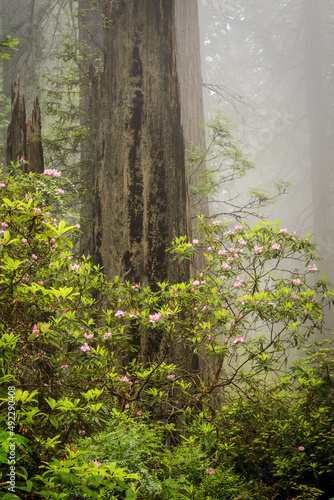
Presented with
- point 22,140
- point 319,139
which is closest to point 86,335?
point 22,140

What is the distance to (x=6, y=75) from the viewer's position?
1207cm

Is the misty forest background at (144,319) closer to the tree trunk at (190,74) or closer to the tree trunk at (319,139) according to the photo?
the tree trunk at (190,74)

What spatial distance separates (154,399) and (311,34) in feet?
57.7

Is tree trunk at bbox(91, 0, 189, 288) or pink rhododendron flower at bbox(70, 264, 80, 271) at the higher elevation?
tree trunk at bbox(91, 0, 189, 288)

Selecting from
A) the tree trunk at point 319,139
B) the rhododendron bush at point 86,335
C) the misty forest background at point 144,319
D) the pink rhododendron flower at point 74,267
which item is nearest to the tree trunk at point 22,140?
the misty forest background at point 144,319

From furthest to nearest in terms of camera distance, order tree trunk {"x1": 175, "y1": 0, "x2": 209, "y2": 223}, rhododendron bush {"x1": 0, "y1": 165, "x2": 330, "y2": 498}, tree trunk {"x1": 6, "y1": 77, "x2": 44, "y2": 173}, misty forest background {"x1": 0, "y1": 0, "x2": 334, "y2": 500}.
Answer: tree trunk {"x1": 175, "y1": 0, "x2": 209, "y2": 223}, tree trunk {"x1": 6, "y1": 77, "x2": 44, "y2": 173}, misty forest background {"x1": 0, "y1": 0, "x2": 334, "y2": 500}, rhododendron bush {"x1": 0, "y1": 165, "x2": 330, "y2": 498}

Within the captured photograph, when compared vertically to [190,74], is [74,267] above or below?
below

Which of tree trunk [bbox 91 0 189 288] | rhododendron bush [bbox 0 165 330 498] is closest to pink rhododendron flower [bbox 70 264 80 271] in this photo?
rhododendron bush [bbox 0 165 330 498]

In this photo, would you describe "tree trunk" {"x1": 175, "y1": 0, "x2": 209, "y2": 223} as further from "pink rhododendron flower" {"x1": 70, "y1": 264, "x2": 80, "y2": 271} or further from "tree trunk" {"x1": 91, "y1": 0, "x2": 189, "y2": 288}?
"pink rhododendron flower" {"x1": 70, "y1": 264, "x2": 80, "y2": 271}

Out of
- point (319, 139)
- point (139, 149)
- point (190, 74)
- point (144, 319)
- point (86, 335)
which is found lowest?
point (86, 335)

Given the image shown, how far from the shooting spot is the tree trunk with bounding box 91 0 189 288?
14.3 feet

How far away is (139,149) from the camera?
447 cm

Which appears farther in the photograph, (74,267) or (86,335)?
(74,267)

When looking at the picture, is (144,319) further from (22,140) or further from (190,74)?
(190,74)
